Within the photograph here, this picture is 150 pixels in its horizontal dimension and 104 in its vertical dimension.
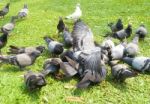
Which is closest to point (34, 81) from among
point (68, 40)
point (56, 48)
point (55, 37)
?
point (56, 48)

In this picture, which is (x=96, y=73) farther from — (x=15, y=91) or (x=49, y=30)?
(x=49, y=30)

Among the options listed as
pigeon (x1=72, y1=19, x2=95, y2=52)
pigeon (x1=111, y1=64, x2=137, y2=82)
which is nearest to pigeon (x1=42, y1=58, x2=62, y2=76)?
pigeon (x1=72, y1=19, x2=95, y2=52)

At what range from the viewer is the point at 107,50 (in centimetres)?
1064

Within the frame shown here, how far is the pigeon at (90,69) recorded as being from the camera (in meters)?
8.73

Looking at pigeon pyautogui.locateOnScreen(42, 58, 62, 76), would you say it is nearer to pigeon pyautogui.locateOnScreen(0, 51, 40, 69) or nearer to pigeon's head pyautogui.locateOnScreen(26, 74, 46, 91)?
pigeon pyautogui.locateOnScreen(0, 51, 40, 69)

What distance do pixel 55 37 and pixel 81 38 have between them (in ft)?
8.67

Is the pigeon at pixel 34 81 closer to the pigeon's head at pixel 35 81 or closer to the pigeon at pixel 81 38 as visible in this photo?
the pigeon's head at pixel 35 81

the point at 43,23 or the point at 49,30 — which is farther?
the point at 43,23

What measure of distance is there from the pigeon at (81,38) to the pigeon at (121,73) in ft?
4.84

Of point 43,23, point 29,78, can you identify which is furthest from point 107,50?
point 43,23

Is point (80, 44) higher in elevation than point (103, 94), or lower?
higher

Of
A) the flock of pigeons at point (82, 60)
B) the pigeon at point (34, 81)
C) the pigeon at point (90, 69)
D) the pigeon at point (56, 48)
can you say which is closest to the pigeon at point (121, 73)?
the flock of pigeons at point (82, 60)

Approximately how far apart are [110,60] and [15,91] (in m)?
3.39

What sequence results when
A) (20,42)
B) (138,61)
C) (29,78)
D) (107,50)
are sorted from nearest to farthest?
1. (29,78)
2. (138,61)
3. (107,50)
4. (20,42)
